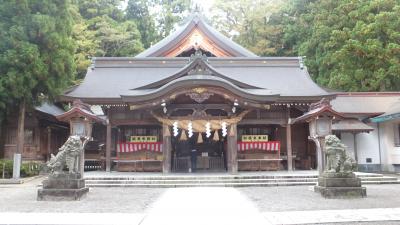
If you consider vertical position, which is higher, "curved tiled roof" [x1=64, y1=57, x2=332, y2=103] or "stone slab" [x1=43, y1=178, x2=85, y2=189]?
"curved tiled roof" [x1=64, y1=57, x2=332, y2=103]

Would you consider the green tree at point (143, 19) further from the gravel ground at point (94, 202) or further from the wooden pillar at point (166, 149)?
the gravel ground at point (94, 202)

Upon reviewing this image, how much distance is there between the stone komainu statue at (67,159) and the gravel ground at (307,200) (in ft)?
16.5

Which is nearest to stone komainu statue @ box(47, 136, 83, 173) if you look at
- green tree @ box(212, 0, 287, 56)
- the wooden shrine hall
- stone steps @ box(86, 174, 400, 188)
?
stone steps @ box(86, 174, 400, 188)

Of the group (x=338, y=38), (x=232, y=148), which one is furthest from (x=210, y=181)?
(x=338, y=38)

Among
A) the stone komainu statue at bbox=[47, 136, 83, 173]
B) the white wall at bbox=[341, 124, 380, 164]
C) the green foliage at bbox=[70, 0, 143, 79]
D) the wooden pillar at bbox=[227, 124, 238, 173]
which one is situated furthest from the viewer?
the green foliage at bbox=[70, 0, 143, 79]

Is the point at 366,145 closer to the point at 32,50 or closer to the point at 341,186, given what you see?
the point at 341,186

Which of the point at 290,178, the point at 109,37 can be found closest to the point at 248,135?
the point at 290,178

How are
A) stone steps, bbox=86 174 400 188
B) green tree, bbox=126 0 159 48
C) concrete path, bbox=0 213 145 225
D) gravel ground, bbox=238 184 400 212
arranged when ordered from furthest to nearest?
1. green tree, bbox=126 0 159 48
2. stone steps, bbox=86 174 400 188
3. gravel ground, bbox=238 184 400 212
4. concrete path, bbox=0 213 145 225

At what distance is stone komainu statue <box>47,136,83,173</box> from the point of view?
10.2 m

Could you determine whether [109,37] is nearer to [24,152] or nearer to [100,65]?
[100,65]

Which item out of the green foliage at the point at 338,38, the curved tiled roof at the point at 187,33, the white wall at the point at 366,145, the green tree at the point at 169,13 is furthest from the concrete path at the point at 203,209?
the green tree at the point at 169,13

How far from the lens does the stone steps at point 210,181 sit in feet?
42.9

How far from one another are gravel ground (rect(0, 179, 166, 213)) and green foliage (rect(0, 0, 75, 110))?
6023 millimetres

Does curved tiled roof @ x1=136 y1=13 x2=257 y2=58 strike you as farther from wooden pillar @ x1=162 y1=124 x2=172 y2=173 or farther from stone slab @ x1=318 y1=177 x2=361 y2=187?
stone slab @ x1=318 y1=177 x2=361 y2=187
